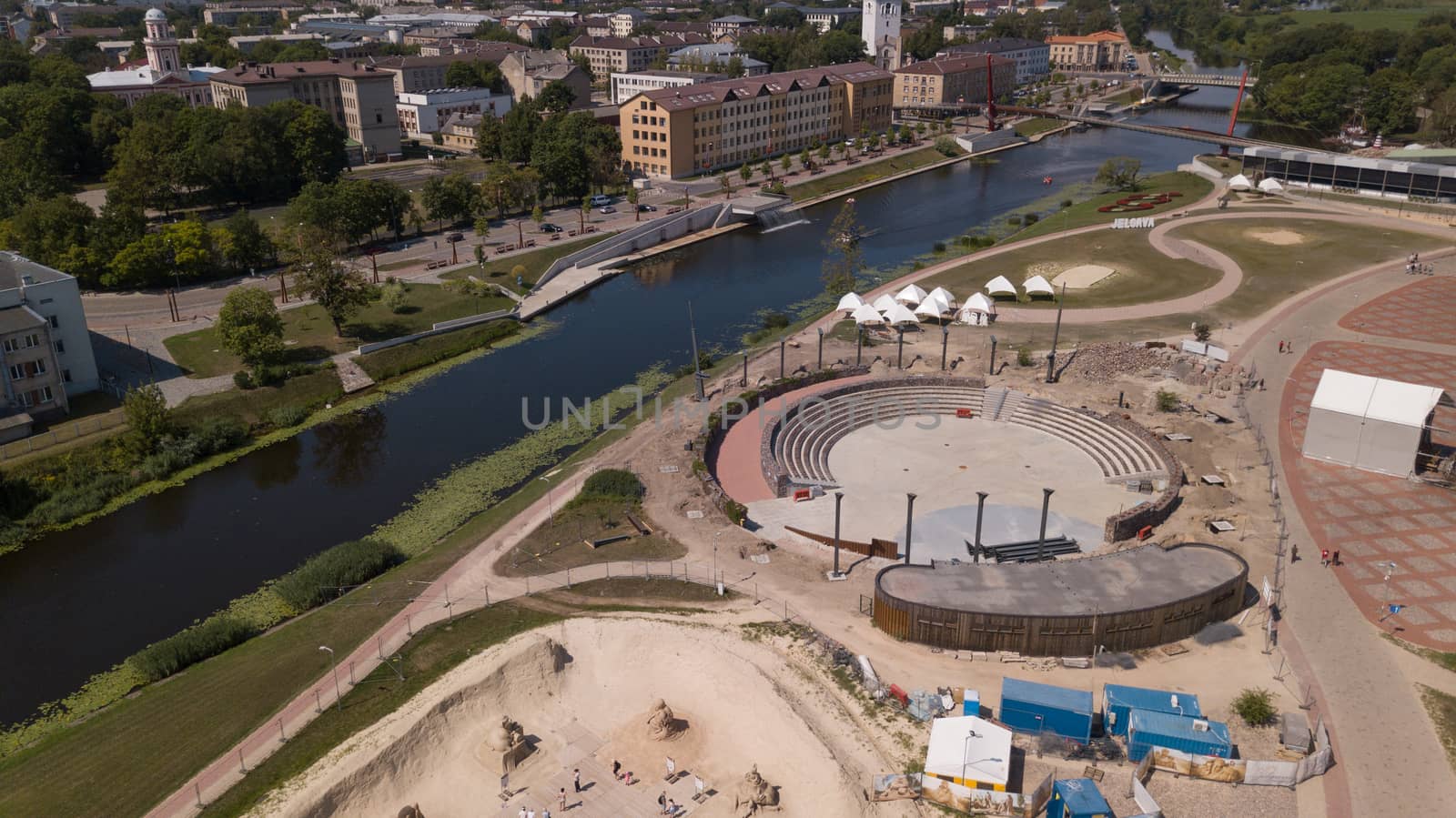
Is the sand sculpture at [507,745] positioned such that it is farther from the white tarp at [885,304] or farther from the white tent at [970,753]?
the white tarp at [885,304]

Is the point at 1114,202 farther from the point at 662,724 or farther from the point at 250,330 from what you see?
the point at 662,724

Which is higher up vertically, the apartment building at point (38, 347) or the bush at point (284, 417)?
the apartment building at point (38, 347)

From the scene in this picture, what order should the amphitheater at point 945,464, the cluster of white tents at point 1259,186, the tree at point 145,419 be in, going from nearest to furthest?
the amphitheater at point 945,464
the tree at point 145,419
the cluster of white tents at point 1259,186

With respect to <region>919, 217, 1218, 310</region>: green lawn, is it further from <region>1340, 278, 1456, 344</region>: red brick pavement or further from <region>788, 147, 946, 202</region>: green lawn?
<region>788, 147, 946, 202</region>: green lawn

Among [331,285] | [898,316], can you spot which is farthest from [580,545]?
[331,285]

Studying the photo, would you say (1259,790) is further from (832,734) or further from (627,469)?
(627,469)

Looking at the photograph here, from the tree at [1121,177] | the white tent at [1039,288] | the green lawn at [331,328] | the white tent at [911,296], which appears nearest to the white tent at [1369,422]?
the white tent at [1039,288]
